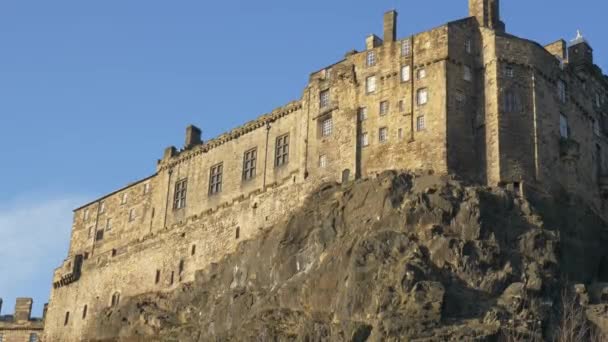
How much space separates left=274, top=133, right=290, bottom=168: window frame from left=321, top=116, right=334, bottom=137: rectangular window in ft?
13.0

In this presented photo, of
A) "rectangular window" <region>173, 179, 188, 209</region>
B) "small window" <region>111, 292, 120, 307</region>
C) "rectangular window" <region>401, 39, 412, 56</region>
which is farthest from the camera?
"small window" <region>111, 292, 120, 307</region>

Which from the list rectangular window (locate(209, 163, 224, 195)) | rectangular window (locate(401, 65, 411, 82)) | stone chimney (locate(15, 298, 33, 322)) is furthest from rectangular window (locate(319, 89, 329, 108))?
stone chimney (locate(15, 298, 33, 322))

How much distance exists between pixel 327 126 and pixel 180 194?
17.0 metres

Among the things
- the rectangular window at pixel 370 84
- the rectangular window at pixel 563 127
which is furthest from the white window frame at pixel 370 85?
the rectangular window at pixel 563 127

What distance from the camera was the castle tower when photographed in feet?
244

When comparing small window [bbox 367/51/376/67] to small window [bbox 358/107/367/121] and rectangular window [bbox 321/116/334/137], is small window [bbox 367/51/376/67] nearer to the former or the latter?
small window [bbox 358/107/367/121]

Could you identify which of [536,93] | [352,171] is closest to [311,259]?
[352,171]

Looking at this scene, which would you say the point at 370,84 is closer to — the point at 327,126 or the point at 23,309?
the point at 327,126

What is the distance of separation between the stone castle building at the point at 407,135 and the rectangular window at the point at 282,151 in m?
0.09

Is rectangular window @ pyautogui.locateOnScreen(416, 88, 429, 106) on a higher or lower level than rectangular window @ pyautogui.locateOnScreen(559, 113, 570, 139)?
higher

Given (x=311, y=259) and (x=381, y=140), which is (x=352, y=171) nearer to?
(x=381, y=140)

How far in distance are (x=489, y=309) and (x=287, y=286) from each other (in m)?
12.7

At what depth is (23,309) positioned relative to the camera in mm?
112375

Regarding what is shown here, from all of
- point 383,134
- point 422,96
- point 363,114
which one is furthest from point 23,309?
point 422,96
